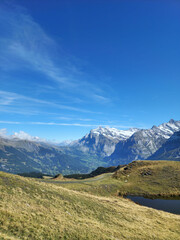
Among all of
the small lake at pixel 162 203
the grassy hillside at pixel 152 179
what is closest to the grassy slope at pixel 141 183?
the grassy hillside at pixel 152 179

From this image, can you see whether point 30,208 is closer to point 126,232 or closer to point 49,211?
point 49,211

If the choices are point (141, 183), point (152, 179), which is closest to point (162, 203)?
point (141, 183)

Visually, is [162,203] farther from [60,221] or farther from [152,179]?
[60,221]

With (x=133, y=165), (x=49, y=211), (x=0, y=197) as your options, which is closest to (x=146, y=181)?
(x=133, y=165)

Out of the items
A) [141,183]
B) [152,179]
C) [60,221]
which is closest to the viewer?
[60,221]

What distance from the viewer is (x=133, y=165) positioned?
10650 cm

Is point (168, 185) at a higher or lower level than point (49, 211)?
lower

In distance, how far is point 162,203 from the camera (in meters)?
54.8

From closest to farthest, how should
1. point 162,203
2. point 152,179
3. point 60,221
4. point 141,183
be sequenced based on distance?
point 60,221 < point 162,203 < point 141,183 < point 152,179

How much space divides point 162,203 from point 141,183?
22.3m

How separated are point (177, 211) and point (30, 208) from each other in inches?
1849

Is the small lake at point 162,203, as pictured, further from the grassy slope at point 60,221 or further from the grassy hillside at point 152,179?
the grassy slope at point 60,221

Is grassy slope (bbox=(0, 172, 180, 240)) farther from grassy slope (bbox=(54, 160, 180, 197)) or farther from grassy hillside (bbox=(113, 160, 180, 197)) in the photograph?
grassy hillside (bbox=(113, 160, 180, 197))

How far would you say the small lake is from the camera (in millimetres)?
49044
